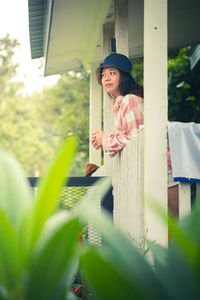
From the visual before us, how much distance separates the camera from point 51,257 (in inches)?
22.9

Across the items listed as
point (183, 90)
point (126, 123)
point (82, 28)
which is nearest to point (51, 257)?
point (126, 123)

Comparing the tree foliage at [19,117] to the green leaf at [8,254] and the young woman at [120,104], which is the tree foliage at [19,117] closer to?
the young woman at [120,104]

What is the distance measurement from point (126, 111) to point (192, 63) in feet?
14.4

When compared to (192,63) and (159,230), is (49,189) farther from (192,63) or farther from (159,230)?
(192,63)

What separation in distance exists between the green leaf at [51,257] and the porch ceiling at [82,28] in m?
3.04

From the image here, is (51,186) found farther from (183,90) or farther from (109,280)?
(183,90)

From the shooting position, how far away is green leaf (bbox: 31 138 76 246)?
22.2 inches

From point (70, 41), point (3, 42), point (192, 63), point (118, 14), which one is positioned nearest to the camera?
point (118, 14)

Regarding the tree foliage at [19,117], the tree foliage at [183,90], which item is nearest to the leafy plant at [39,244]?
the tree foliage at [183,90]

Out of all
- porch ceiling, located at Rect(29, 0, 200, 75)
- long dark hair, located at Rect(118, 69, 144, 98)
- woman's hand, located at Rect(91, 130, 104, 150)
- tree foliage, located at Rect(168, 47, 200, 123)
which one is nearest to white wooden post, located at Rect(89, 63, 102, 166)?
porch ceiling, located at Rect(29, 0, 200, 75)

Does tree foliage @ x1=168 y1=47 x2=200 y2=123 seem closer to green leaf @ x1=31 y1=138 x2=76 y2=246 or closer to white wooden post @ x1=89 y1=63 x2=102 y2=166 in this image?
white wooden post @ x1=89 y1=63 x2=102 y2=166

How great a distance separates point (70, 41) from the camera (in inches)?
194

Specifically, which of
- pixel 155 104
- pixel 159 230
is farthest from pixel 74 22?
pixel 159 230

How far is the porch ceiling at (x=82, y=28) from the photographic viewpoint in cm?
379
